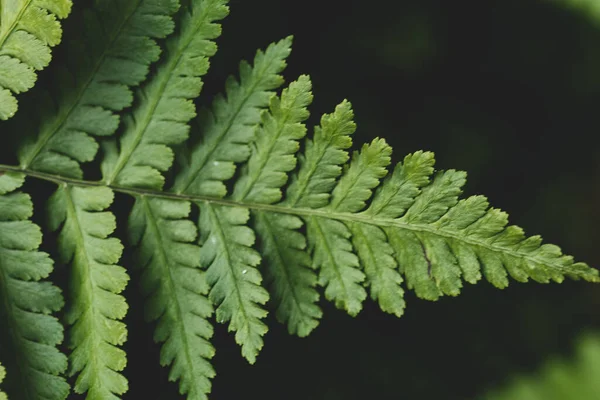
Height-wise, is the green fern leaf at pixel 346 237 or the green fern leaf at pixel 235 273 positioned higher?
the green fern leaf at pixel 346 237

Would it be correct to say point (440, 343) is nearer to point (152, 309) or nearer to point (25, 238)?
point (152, 309)

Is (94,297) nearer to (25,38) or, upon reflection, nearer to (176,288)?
(176,288)

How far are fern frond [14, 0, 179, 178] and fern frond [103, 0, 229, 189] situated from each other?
5 cm

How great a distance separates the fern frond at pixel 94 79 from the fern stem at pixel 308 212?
0.03 metres

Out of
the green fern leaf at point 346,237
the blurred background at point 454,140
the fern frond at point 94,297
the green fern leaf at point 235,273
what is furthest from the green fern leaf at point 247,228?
the blurred background at point 454,140

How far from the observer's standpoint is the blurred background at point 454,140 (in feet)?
8.69

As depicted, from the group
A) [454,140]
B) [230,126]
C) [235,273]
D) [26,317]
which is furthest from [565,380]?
[26,317]

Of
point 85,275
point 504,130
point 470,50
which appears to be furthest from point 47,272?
point 504,130

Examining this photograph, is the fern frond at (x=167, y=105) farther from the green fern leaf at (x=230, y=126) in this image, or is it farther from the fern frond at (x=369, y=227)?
the fern frond at (x=369, y=227)

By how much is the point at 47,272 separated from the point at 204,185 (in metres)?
0.50

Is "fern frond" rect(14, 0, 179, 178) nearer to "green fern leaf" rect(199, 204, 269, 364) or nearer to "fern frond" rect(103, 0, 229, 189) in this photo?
"fern frond" rect(103, 0, 229, 189)

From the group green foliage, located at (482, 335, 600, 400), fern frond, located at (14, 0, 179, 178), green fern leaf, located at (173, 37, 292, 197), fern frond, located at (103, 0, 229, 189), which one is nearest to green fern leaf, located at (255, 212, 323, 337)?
green fern leaf, located at (173, 37, 292, 197)

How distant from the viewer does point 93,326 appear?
1829 millimetres

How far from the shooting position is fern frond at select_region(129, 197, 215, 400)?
73.7 inches
